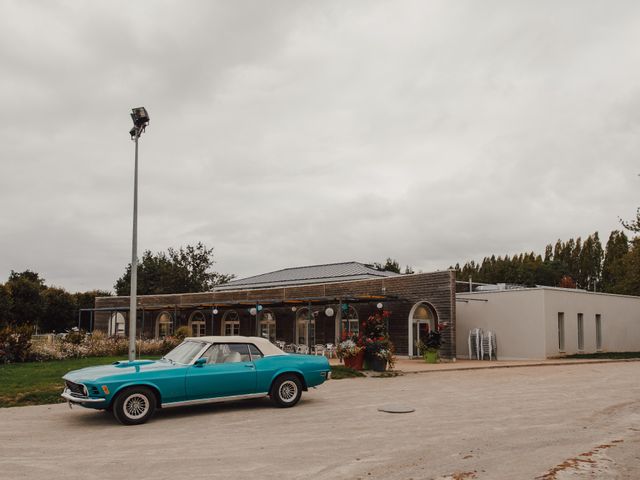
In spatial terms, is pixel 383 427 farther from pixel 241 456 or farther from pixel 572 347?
pixel 572 347

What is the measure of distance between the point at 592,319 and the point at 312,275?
56.8ft

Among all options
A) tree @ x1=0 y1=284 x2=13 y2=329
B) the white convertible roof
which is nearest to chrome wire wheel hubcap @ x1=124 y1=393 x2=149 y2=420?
the white convertible roof

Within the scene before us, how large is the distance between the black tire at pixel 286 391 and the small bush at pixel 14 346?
564 inches

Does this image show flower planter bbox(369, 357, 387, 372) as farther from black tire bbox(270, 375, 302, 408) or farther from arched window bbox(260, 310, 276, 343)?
arched window bbox(260, 310, 276, 343)

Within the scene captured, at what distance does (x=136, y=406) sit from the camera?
9.65m

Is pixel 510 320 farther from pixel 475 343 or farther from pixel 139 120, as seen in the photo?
pixel 139 120

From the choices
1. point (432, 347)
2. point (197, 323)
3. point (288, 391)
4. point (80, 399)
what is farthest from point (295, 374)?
point (197, 323)

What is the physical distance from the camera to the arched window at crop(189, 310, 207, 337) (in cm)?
4106

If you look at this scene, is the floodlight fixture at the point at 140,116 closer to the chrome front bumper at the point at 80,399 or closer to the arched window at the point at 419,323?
the chrome front bumper at the point at 80,399

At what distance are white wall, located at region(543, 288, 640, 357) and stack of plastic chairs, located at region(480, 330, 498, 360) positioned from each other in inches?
91.0

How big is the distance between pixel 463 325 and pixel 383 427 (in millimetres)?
21484

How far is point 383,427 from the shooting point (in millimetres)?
9250

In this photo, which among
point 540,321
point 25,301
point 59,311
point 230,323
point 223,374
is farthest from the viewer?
point 59,311

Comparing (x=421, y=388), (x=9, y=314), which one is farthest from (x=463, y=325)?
(x=9, y=314)
